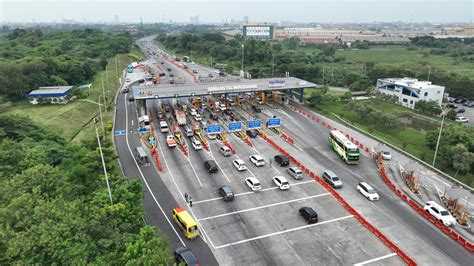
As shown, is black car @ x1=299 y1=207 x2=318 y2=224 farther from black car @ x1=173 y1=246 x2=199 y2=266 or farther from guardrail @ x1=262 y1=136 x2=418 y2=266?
black car @ x1=173 y1=246 x2=199 y2=266

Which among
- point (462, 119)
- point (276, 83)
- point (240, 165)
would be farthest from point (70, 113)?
point (462, 119)

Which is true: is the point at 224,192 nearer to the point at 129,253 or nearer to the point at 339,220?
the point at 339,220

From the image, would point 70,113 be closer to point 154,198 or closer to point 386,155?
point 154,198

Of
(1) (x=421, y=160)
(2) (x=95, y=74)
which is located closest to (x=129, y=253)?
(1) (x=421, y=160)

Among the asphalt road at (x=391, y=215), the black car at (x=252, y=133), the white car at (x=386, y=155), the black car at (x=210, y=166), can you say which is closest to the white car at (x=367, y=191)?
the asphalt road at (x=391, y=215)

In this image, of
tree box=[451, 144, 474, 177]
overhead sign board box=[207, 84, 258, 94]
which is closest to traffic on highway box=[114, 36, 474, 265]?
tree box=[451, 144, 474, 177]

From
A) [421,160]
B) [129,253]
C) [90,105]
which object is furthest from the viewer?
[90,105]
